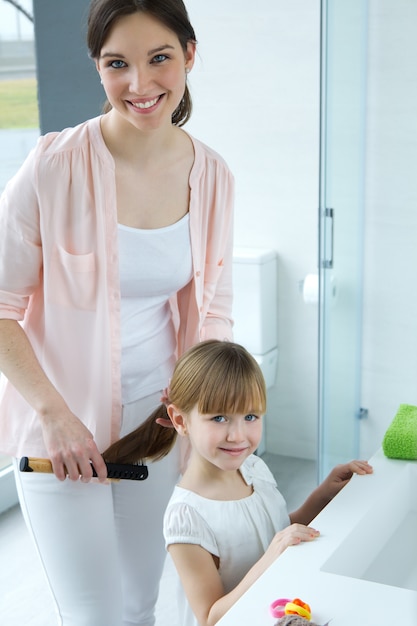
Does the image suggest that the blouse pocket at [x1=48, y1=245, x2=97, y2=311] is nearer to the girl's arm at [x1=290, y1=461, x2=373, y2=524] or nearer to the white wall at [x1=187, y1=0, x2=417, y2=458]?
the girl's arm at [x1=290, y1=461, x2=373, y2=524]

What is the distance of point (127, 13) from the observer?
52.7 inches

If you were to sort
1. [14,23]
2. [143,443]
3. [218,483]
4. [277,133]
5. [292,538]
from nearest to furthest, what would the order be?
1. [292,538]
2. [218,483]
3. [143,443]
4. [14,23]
5. [277,133]

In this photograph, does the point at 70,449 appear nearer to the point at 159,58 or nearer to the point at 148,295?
the point at 148,295

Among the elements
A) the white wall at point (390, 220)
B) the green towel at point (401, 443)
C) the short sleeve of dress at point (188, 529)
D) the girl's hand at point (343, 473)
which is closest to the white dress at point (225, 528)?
the short sleeve of dress at point (188, 529)

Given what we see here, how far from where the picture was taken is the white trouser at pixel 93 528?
4.83 feet

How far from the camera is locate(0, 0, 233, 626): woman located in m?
1.39

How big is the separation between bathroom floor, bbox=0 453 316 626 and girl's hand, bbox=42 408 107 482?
40.5 inches

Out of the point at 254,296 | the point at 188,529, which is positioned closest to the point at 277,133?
the point at 254,296

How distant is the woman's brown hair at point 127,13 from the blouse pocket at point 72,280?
32cm

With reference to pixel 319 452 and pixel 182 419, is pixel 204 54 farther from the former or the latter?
pixel 182 419

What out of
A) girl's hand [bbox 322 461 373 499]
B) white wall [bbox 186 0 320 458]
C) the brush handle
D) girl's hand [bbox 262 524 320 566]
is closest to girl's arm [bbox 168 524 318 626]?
girl's hand [bbox 262 524 320 566]

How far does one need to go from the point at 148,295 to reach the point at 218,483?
0.35 meters

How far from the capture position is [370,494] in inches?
53.2

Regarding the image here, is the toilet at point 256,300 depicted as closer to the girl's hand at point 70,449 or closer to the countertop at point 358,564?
the countertop at point 358,564
